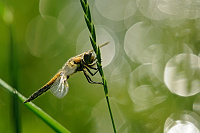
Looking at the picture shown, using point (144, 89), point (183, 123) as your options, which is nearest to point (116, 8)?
point (144, 89)

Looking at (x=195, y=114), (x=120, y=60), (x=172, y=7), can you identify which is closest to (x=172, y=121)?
(x=195, y=114)

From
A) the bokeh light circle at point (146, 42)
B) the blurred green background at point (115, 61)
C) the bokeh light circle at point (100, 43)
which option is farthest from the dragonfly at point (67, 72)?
the bokeh light circle at point (100, 43)

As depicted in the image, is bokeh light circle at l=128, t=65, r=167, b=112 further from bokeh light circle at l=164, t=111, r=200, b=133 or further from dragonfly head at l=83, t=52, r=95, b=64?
dragonfly head at l=83, t=52, r=95, b=64

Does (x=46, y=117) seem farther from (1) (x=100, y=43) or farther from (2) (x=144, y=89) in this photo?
(1) (x=100, y=43)

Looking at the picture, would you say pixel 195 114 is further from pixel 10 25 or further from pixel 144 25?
pixel 144 25

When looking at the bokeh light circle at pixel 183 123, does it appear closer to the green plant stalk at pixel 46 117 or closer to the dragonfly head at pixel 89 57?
the dragonfly head at pixel 89 57

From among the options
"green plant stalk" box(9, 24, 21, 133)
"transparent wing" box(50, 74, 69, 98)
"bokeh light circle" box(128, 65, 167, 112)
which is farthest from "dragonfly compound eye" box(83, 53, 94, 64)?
"bokeh light circle" box(128, 65, 167, 112)
